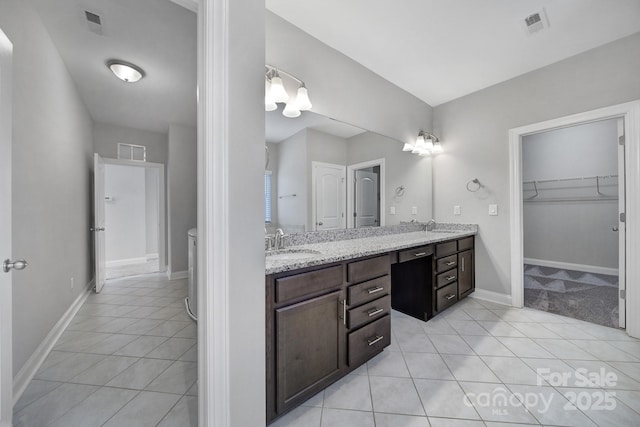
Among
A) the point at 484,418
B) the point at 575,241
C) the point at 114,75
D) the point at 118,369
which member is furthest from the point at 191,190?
the point at 575,241

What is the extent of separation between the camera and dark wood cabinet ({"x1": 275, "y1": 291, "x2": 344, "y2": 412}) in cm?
117

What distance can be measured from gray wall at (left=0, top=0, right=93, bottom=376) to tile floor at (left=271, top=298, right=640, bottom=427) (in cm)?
196

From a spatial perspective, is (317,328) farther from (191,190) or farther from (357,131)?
(191,190)

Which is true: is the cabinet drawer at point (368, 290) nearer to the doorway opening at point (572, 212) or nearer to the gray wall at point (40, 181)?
the gray wall at point (40, 181)

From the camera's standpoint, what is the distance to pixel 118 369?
1655 millimetres

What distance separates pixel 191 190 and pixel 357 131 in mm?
3264

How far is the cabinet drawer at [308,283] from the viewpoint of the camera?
117cm

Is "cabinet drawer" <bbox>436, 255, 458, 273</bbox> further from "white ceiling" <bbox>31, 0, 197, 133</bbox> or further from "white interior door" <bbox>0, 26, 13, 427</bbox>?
"white ceiling" <bbox>31, 0, 197, 133</bbox>

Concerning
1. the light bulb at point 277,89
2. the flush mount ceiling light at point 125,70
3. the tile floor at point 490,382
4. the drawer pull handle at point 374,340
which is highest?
A: the flush mount ceiling light at point 125,70

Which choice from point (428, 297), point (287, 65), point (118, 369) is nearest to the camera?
point (118, 369)

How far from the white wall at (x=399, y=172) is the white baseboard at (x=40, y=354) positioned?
2.77 m

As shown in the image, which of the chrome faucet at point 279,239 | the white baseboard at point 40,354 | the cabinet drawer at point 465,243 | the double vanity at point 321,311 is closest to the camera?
the double vanity at point 321,311

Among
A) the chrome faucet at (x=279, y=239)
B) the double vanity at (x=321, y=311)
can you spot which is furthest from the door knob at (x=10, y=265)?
the chrome faucet at (x=279, y=239)

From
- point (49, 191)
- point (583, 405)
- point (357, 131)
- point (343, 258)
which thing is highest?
point (357, 131)
